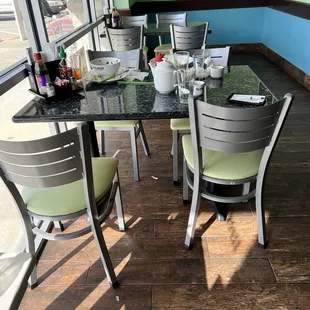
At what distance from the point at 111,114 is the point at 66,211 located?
0.48m

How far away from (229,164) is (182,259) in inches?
22.3

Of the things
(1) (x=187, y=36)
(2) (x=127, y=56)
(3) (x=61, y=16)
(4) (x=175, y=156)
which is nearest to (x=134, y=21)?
(1) (x=187, y=36)

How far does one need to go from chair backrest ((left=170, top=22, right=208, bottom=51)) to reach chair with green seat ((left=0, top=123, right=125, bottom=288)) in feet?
6.26

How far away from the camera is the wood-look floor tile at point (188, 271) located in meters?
1.48

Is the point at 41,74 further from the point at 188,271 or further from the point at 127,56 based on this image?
the point at 188,271

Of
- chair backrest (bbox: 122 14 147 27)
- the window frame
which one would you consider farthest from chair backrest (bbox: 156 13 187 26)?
the window frame

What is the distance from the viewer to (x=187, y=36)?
116 inches

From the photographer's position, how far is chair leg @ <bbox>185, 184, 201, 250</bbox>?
1.52m

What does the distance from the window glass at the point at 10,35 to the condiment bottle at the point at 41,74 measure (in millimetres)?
266

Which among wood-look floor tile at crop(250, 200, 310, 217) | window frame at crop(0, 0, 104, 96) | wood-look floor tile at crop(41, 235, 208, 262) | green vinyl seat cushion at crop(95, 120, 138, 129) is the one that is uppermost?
window frame at crop(0, 0, 104, 96)

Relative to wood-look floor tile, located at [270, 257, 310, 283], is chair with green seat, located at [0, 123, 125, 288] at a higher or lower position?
higher

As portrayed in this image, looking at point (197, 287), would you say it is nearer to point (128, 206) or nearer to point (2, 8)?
point (128, 206)

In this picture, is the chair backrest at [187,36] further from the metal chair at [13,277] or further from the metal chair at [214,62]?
the metal chair at [13,277]

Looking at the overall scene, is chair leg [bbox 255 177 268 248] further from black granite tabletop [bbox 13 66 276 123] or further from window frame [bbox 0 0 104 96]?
window frame [bbox 0 0 104 96]
